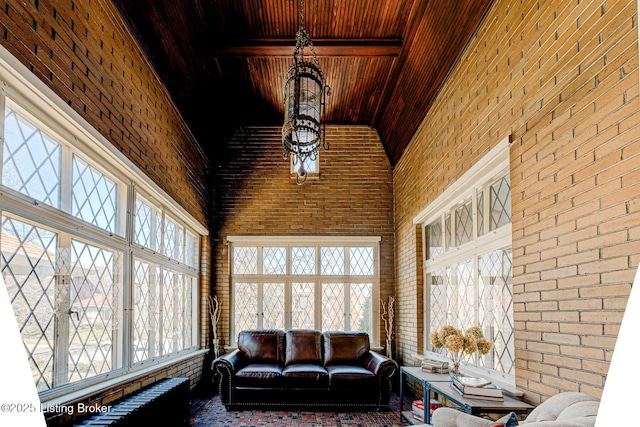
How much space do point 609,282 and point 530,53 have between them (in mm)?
1781

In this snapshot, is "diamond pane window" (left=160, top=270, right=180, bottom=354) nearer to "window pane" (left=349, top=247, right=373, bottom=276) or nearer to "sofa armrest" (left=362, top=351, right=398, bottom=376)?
"sofa armrest" (left=362, top=351, right=398, bottom=376)

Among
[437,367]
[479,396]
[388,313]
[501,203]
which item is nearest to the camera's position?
[479,396]

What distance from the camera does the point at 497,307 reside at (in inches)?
171

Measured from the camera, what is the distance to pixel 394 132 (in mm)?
7945

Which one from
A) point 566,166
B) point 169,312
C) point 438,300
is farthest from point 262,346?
point 566,166

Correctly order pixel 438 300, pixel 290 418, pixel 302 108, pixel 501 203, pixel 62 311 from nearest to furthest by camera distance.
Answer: pixel 62 311, pixel 501 203, pixel 302 108, pixel 290 418, pixel 438 300

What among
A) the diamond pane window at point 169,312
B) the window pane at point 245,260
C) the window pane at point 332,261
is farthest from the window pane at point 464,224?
the window pane at point 245,260

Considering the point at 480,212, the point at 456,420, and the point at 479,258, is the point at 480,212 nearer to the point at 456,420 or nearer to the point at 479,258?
the point at 479,258

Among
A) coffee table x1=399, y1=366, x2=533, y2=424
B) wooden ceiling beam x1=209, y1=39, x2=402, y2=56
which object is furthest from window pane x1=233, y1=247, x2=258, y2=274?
coffee table x1=399, y1=366, x2=533, y2=424

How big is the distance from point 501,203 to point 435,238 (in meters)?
2.39

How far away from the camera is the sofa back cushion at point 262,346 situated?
7066 millimetres

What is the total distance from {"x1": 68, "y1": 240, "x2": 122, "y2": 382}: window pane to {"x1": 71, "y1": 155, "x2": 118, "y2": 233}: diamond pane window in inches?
9.5

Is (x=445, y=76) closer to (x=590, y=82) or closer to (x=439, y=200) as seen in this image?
(x=439, y=200)

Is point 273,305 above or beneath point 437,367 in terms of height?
above
